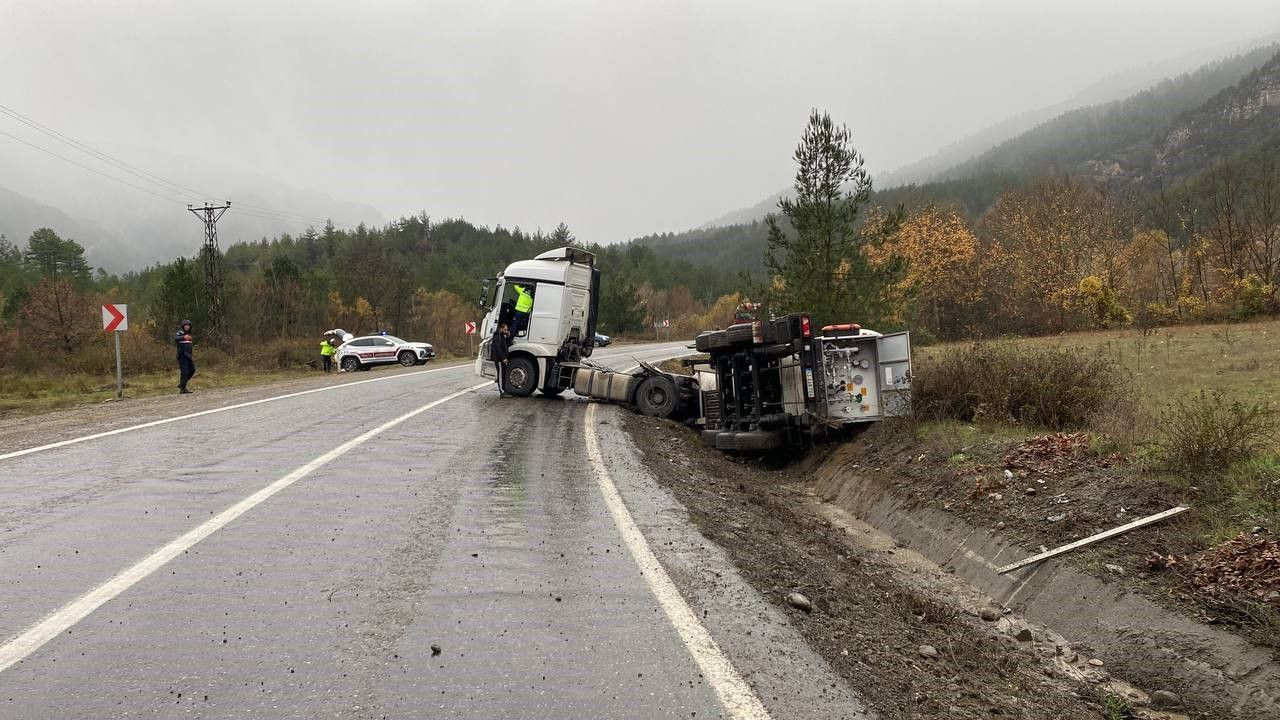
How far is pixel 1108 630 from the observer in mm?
4598

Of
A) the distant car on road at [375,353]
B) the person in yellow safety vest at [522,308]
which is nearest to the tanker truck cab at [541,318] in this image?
the person in yellow safety vest at [522,308]

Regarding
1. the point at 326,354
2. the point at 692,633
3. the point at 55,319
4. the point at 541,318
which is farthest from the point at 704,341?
the point at 55,319

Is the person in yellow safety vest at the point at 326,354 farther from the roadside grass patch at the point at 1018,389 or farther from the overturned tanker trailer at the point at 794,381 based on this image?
the roadside grass patch at the point at 1018,389

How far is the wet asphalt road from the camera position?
305cm

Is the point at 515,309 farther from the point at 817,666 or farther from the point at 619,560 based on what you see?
the point at 817,666

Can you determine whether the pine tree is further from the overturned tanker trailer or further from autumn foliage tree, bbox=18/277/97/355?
autumn foliage tree, bbox=18/277/97/355

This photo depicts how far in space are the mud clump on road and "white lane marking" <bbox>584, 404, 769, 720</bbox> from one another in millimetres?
552

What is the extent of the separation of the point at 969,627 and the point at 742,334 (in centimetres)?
674

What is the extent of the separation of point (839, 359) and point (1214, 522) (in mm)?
5808

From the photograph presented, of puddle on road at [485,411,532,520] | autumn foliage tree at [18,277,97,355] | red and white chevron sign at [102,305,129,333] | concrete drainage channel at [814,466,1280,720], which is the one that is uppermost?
autumn foliage tree at [18,277,97,355]

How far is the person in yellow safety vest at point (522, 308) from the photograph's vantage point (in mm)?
16281

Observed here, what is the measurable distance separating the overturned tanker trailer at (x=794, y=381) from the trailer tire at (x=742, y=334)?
15 mm

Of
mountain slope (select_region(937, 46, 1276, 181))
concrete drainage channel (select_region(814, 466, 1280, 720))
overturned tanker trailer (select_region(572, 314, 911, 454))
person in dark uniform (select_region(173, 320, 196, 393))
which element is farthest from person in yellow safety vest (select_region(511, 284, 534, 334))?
mountain slope (select_region(937, 46, 1276, 181))

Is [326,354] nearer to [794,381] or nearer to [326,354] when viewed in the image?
[326,354]
